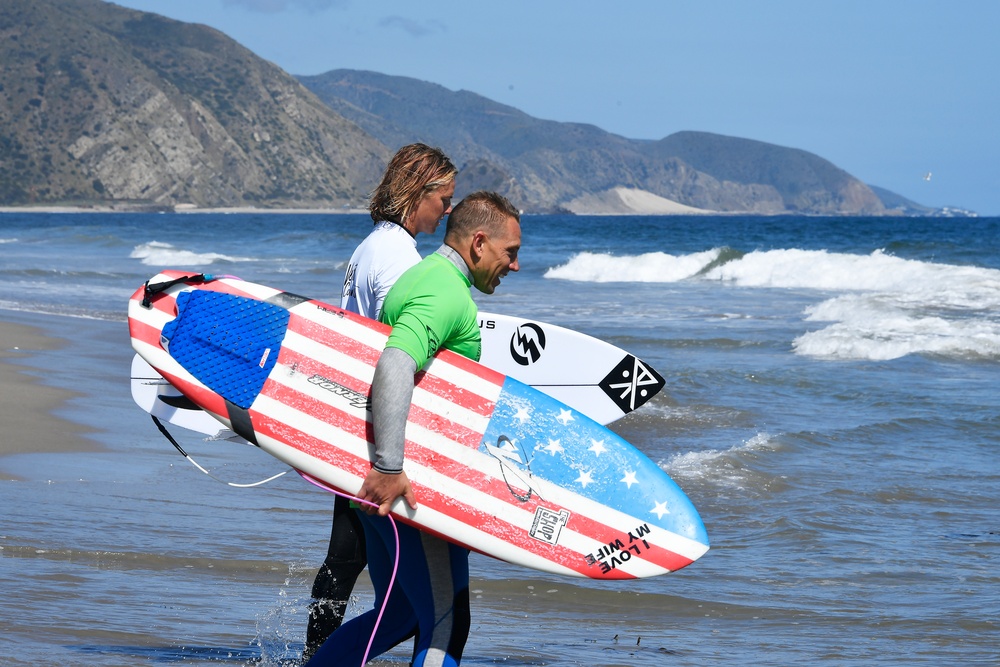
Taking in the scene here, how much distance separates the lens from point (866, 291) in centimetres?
2364

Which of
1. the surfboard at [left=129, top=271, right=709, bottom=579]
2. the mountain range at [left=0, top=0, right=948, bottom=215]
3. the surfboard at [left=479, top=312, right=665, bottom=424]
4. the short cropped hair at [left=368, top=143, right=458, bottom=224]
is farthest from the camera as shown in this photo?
the mountain range at [left=0, top=0, right=948, bottom=215]

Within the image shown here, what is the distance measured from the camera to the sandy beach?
604 cm

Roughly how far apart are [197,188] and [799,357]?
115993 millimetres

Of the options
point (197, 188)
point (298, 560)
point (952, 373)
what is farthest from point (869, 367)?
point (197, 188)

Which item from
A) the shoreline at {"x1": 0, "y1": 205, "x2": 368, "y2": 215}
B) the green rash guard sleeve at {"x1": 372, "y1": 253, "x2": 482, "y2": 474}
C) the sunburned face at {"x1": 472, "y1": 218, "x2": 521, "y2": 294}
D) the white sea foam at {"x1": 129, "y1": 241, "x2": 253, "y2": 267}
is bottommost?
the shoreline at {"x1": 0, "y1": 205, "x2": 368, "y2": 215}

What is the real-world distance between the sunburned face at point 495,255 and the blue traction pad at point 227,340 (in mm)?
542

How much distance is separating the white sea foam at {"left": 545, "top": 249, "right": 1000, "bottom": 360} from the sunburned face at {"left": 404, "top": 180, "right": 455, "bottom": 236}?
8.97 metres

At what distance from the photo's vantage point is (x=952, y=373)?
10398mm

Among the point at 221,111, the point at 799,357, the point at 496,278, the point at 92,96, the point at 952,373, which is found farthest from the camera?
the point at 221,111

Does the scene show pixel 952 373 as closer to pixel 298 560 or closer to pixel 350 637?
pixel 298 560

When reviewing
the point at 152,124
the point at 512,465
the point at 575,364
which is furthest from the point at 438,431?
the point at 152,124

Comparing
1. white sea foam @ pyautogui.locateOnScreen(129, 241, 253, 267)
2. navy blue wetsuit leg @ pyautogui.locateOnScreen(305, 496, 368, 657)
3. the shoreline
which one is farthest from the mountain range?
navy blue wetsuit leg @ pyautogui.locateOnScreen(305, 496, 368, 657)

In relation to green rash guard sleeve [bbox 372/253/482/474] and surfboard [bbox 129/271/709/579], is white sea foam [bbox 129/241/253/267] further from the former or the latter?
green rash guard sleeve [bbox 372/253/482/474]

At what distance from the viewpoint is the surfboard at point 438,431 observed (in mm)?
2674
